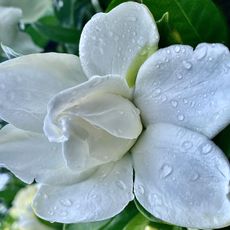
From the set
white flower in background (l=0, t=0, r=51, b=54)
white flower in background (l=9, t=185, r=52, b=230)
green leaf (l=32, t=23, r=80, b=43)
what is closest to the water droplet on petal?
white flower in background (l=0, t=0, r=51, b=54)

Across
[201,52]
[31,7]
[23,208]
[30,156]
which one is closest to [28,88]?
[30,156]

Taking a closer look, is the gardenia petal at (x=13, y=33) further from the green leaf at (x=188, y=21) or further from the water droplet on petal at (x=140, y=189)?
the water droplet on petal at (x=140, y=189)

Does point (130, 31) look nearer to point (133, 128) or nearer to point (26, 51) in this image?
point (133, 128)

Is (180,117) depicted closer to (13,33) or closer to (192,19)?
(192,19)

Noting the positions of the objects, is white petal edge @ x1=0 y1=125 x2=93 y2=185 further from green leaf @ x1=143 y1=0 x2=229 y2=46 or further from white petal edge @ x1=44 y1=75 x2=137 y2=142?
green leaf @ x1=143 y1=0 x2=229 y2=46

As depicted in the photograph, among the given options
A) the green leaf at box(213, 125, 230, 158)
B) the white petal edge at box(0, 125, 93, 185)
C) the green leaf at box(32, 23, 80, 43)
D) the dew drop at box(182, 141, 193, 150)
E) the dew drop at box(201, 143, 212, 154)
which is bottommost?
the green leaf at box(32, 23, 80, 43)

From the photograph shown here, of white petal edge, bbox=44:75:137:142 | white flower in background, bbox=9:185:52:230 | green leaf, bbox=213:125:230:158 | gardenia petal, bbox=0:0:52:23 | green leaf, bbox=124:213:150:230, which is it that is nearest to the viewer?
white petal edge, bbox=44:75:137:142
